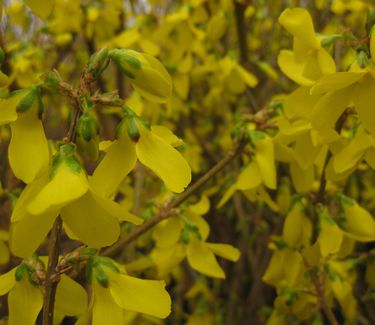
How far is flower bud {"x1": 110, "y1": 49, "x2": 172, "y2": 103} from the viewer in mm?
934

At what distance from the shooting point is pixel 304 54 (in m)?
1.20

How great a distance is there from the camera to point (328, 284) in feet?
4.97

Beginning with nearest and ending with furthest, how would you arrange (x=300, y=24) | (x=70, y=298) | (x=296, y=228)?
(x=70, y=298) → (x=300, y=24) → (x=296, y=228)

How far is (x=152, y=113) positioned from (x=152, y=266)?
2.23ft

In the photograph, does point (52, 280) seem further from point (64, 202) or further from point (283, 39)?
point (283, 39)

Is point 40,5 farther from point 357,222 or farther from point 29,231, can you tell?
Result: point 357,222

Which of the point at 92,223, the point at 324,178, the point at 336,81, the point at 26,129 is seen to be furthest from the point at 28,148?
the point at 324,178

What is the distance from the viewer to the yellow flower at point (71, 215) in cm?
81

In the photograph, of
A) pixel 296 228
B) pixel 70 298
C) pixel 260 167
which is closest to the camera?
pixel 70 298

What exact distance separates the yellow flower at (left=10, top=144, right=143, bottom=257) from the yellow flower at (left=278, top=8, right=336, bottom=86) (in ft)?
1.62

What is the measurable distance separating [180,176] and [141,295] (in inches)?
7.4

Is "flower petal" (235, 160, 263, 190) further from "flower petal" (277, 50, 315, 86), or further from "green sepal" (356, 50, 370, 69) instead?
"green sepal" (356, 50, 370, 69)

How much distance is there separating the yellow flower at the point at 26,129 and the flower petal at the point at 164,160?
0.14 meters

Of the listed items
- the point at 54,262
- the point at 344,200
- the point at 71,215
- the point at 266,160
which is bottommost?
the point at 344,200
